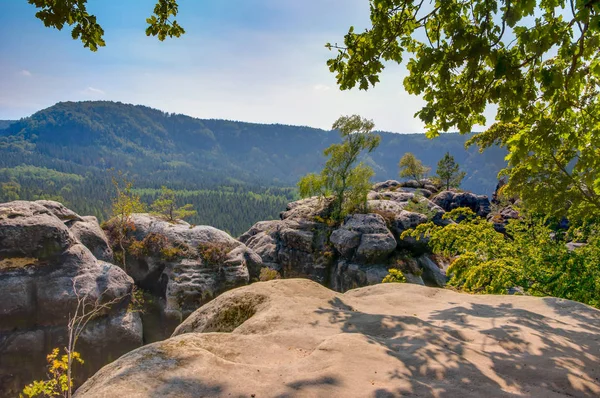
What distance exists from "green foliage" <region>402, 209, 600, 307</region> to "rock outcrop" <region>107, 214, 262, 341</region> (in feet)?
56.5

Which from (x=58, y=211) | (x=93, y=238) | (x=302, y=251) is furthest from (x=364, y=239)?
(x=58, y=211)

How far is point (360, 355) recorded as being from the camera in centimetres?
495

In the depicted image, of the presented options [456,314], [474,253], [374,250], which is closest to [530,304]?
[456,314]

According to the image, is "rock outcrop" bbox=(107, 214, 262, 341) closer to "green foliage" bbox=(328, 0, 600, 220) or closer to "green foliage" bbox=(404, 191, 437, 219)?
"green foliage" bbox=(404, 191, 437, 219)

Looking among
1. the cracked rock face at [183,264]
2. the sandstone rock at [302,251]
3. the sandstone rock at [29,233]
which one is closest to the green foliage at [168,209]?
the cracked rock face at [183,264]

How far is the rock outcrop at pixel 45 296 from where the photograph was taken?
61.4ft

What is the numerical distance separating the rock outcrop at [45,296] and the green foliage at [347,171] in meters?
21.6

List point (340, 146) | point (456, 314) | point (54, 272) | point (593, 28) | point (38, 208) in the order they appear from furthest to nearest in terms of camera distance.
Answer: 1. point (340, 146)
2. point (38, 208)
3. point (54, 272)
4. point (456, 314)
5. point (593, 28)

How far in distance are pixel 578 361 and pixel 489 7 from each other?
5.48 m

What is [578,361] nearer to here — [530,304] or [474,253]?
[530,304]

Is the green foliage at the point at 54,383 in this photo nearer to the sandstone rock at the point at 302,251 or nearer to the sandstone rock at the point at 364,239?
the sandstone rock at the point at 302,251

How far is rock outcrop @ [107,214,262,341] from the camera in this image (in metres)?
25.1

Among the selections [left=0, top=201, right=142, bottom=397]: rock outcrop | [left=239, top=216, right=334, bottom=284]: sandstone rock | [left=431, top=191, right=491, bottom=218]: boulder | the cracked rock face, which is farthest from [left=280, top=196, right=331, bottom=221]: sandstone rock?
[left=431, top=191, right=491, bottom=218]: boulder

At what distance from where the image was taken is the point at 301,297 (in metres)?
8.33
